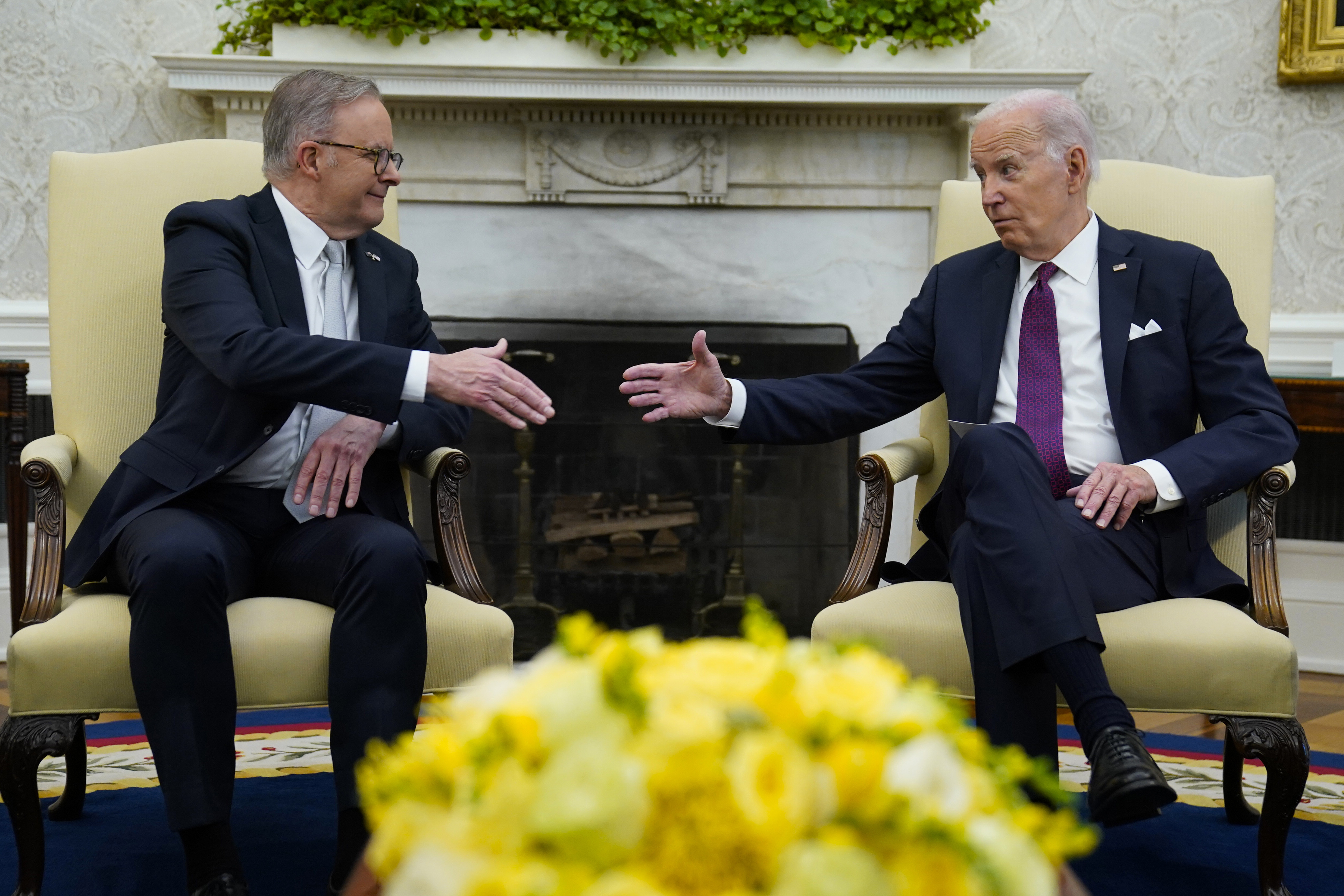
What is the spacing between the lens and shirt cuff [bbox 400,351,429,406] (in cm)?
168

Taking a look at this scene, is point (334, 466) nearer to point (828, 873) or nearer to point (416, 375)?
point (416, 375)

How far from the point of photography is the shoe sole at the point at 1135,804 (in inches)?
52.1

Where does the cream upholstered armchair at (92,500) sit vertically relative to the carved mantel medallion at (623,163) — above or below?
below

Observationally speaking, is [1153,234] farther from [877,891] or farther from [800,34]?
[877,891]

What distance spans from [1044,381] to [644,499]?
162 centimetres

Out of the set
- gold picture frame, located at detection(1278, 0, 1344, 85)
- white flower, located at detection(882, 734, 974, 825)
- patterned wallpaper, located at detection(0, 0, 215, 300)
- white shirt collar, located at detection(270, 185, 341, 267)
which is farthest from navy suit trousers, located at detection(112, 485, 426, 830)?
gold picture frame, located at detection(1278, 0, 1344, 85)

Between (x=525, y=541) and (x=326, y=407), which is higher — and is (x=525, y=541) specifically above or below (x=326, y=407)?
below

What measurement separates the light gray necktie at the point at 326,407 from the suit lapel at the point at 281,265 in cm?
5

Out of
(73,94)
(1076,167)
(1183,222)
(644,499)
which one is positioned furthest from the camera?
(644,499)

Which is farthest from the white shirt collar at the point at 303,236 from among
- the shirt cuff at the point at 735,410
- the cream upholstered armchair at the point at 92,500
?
the shirt cuff at the point at 735,410

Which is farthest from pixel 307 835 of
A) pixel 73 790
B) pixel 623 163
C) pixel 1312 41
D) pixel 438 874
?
pixel 1312 41

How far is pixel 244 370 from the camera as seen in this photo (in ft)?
5.47

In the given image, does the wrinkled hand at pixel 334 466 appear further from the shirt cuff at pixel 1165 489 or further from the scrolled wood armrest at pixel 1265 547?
the scrolled wood armrest at pixel 1265 547

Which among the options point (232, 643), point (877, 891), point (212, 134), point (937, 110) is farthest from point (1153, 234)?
point (212, 134)
